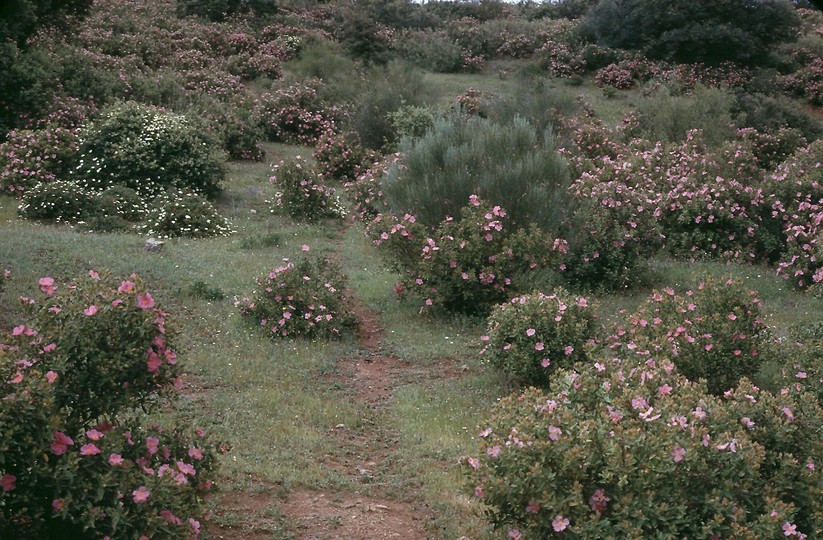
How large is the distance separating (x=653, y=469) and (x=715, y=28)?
26.9 m

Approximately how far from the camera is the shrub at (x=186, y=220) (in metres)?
13.4

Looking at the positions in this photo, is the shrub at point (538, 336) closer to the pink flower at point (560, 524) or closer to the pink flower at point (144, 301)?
the pink flower at point (560, 524)

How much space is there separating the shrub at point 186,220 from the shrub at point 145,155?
155cm

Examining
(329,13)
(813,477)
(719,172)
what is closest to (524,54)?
(329,13)

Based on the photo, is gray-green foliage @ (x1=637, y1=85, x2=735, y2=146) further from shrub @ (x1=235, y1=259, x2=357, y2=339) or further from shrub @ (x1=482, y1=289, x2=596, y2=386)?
shrub @ (x1=482, y1=289, x2=596, y2=386)

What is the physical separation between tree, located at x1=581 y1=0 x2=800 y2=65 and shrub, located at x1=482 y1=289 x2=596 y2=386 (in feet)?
76.3

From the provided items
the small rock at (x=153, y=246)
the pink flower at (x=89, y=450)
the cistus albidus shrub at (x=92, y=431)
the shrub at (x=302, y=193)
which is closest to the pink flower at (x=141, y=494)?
the cistus albidus shrub at (x=92, y=431)

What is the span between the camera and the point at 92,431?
153 inches

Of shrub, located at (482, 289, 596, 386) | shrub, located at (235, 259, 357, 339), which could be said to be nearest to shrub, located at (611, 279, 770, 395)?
shrub, located at (482, 289, 596, 386)

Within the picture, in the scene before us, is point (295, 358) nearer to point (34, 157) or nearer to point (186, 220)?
point (186, 220)

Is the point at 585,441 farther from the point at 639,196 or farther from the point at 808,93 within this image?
the point at 808,93

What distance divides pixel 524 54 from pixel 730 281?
2770cm

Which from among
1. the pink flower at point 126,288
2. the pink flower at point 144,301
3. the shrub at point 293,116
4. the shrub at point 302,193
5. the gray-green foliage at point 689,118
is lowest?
the shrub at point 293,116

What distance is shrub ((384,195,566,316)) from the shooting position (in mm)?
9484
